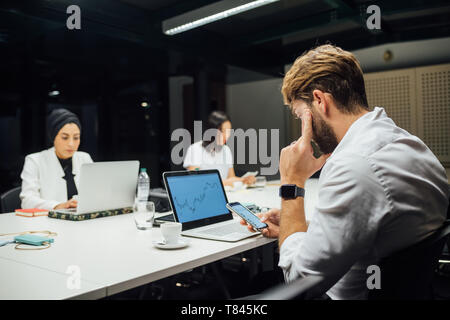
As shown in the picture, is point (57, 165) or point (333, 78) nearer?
point (333, 78)

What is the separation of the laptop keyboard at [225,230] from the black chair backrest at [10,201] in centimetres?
163

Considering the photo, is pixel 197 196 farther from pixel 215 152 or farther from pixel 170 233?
pixel 215 152

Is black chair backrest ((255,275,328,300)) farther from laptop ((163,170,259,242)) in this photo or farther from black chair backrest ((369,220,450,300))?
laptop ((163,170,259,242))

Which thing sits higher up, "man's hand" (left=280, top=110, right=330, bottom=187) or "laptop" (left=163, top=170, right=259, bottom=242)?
"man's hand" (left=280, top=110, right=330, bottom=187)

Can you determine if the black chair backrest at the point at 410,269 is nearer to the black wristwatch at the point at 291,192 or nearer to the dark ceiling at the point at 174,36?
the black wristwatch at the point at 291,192

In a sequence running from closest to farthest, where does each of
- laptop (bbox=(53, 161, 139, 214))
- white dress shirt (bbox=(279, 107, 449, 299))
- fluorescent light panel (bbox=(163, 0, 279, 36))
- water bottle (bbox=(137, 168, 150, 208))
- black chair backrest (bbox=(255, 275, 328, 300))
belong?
black chair backrest (bbox=(255, 275, 328, 300))
white dress shirt (bbox=(279, 107, 449, 299))
laptop (bbox=(53, 161, 139, 214))
water bottle (bbox=(137, 168, 150, 208))
fluorescent light panel (bbox=(163, 0, 279, 36))

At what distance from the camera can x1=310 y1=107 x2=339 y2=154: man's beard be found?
4.07 feet

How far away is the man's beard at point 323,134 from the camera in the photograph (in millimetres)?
1241

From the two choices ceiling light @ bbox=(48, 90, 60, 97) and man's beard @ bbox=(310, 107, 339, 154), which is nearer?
man's beard @ bbox=(310, 107, 339, 154)

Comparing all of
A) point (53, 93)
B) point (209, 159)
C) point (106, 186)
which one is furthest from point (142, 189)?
point (53, 93)

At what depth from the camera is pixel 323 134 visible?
126 cm

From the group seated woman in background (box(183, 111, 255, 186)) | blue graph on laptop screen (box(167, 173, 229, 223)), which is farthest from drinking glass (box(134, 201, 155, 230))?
seated woman in background (box(183, 111, 255, 186))

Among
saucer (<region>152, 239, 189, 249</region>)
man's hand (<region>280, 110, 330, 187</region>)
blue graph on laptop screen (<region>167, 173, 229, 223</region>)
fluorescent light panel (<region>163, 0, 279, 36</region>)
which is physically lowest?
saucer (<region>152, 239, 189, 249</region>)

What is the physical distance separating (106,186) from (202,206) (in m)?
0.61
